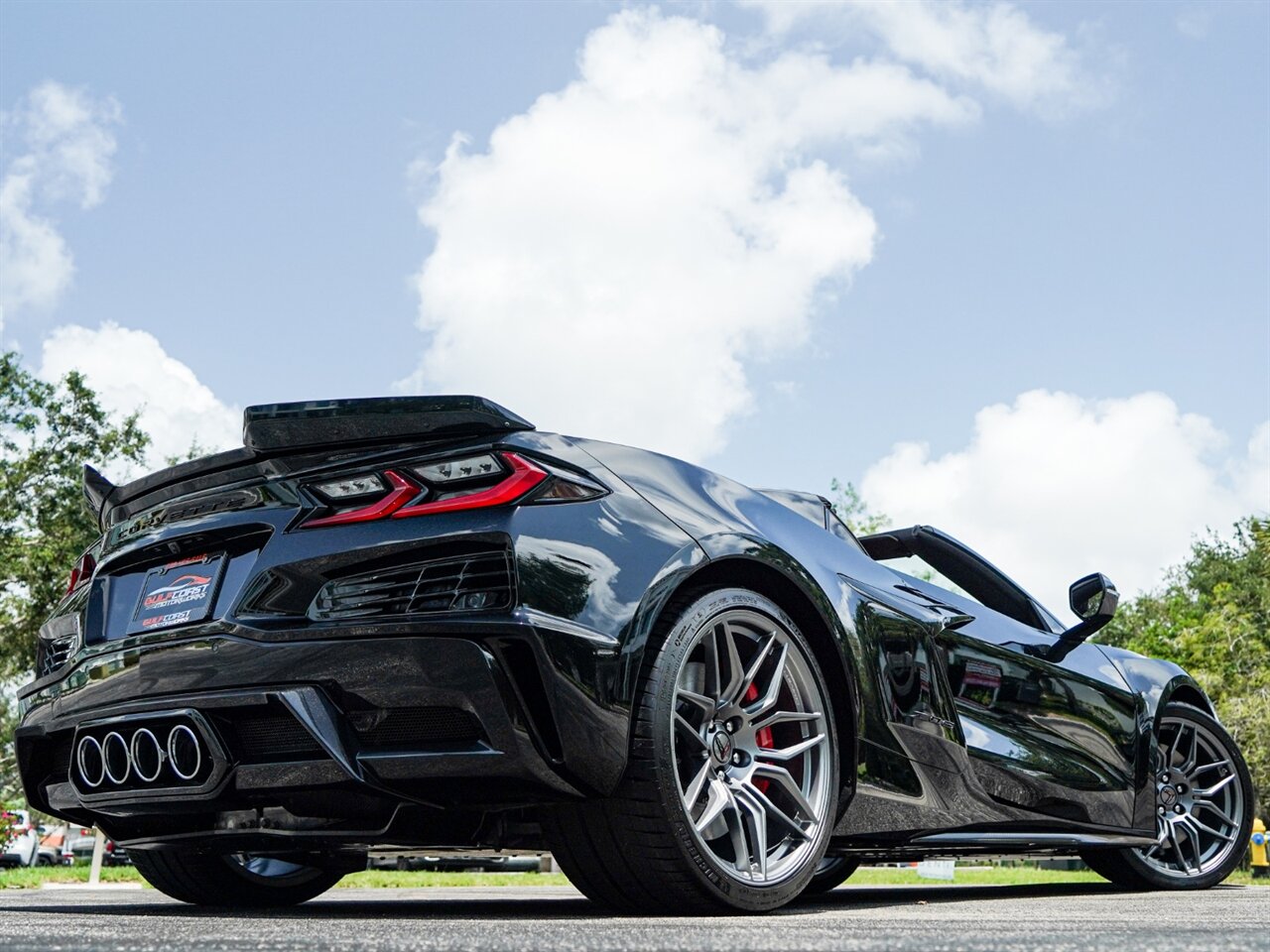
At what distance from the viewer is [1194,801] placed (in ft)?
20.1

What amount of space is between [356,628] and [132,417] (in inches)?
1156

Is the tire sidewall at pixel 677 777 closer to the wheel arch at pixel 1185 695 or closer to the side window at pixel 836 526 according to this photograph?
the side window at pixel 836 526

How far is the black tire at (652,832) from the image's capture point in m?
3.20

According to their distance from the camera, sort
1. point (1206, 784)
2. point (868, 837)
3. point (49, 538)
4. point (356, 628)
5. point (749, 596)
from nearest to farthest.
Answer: point (356, 628)
point (749, 596)
point (868, 837)
point (1206, 784)
point (49, 538)

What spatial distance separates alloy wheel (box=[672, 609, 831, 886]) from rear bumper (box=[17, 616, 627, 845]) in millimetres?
335

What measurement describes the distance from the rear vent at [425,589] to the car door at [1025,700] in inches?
69.7

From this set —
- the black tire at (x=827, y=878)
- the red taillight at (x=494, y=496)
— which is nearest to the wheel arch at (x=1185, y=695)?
the black tire at (x=827, y=878)

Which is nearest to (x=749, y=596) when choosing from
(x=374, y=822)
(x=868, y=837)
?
(x=868, y=837)

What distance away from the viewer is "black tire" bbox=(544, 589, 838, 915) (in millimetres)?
3195

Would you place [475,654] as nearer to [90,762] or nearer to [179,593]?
[179,593]

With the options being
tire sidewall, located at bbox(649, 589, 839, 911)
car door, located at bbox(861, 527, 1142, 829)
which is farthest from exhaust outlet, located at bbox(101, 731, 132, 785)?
car door, located at bbox(861, 527, 1142, 829)

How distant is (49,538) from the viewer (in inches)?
1152

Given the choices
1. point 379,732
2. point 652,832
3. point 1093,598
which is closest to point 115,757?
point 379,732

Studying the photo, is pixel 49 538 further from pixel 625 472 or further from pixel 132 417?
pixel 625 472
